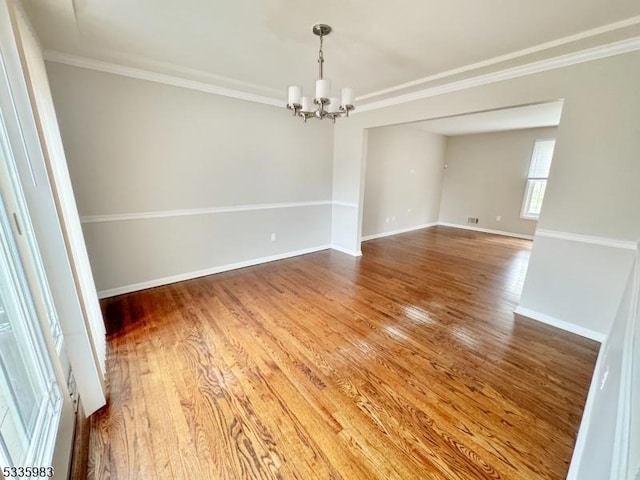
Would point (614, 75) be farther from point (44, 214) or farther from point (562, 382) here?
point (44, 214)

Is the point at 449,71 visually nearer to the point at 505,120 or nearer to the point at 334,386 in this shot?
the point at 334,386

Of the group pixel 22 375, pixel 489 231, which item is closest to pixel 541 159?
pixel 489 231

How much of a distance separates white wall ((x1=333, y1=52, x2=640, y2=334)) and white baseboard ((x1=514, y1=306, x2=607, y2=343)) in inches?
1.6

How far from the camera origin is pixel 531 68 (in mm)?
2463

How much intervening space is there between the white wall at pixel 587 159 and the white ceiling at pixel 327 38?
28 centimetres

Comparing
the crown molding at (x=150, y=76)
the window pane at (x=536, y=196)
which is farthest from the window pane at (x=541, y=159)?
the crown molding at (x=150, y=76)

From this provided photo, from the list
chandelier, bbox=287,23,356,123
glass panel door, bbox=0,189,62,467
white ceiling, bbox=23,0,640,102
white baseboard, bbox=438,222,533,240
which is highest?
white ceiling, bbox=23,0,640,102

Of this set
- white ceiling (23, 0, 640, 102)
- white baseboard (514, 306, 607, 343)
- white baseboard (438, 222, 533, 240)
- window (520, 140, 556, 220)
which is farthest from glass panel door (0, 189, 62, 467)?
white baseboard (438, 222, 533, 240)

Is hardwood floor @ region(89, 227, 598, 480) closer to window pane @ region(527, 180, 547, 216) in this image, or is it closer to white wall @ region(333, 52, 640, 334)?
white wall @ region(333, 52, 640, 334)

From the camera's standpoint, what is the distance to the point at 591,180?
228cm

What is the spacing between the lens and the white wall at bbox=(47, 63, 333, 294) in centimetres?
267

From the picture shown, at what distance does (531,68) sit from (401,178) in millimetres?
3848

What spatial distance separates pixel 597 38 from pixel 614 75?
349 mm

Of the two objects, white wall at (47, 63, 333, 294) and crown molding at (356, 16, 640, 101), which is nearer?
crown molding at (356, 16, 640, 101)
